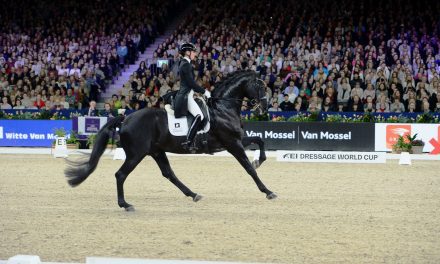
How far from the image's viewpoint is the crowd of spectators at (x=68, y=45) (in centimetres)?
2855

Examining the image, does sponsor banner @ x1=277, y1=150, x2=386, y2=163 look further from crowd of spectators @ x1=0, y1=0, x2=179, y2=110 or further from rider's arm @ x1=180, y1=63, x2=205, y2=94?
crowd of spectators @ x1=0, y1=0, x2=179, y2=110

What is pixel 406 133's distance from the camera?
22.4 m

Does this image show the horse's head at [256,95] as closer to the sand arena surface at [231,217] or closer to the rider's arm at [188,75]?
the rider's arm at [188,75]

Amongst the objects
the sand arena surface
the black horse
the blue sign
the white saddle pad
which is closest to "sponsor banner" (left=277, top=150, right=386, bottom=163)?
the sand arena surface

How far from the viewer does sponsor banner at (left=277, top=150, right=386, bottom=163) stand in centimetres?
1867

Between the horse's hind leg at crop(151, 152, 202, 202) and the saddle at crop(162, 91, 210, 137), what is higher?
the saddle at crop(162, 91, 210, 137)

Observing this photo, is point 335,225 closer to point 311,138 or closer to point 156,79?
point 311,138

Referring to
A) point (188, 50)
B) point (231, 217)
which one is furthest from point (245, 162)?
point (188, 50)

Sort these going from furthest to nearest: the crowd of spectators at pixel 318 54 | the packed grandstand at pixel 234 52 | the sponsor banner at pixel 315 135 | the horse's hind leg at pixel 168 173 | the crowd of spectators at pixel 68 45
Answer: the crowd of spectators at pixel 68 45, the packed grandstand at pixel 234 52, the crowd of spectators at pixel 318 54, the sponsor banner at pixel 315 135, the horse's hind leg at pixel 168 173

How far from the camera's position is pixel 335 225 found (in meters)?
9.15

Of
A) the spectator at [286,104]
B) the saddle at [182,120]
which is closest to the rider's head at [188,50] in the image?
the saddle at [182,120]

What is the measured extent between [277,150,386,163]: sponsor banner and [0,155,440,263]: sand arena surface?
196 cm

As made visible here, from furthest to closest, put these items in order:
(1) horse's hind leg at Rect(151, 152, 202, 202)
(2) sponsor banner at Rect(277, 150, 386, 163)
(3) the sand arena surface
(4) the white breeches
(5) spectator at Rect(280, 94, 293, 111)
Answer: (5) spectator at Rect(280, 94, 293, 111) → (2) sponsor banner at Rect(277, 150, 386, 163) → (1) horse's hind leg at Rect(151, 152, 202, 202) → (4) the white breeches → (3) the sand arena surface

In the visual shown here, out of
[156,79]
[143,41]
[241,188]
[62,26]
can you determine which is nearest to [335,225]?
[241,188]
